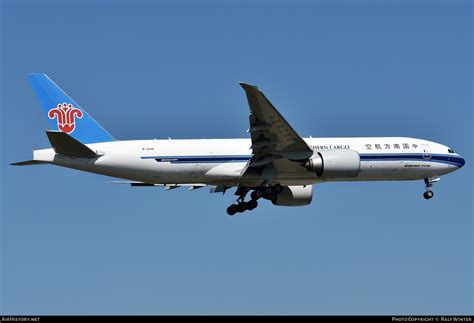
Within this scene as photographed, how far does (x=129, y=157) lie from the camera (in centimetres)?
5238

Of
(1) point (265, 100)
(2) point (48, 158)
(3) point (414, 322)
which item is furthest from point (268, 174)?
(3) point (414, 322)

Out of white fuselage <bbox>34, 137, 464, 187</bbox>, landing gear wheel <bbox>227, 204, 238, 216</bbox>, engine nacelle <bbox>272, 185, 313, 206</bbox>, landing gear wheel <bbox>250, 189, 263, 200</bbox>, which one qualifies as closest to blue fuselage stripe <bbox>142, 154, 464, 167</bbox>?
white fuselage <bbox>34, 137, 464, 187</bbox>

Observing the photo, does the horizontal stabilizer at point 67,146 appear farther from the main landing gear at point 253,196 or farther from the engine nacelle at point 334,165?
the engine nacelle at point 334,165

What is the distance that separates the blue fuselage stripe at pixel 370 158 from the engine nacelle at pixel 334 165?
2.93 meters

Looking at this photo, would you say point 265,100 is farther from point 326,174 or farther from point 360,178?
point 360,178

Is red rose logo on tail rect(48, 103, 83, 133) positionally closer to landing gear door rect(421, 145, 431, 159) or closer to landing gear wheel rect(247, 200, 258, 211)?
landing gear wheel rect(247, 200, 258, 211)

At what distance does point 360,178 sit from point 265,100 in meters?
10.7

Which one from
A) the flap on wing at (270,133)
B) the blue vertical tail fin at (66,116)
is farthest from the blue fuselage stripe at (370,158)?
the blue vertical tail fin at (66,116)

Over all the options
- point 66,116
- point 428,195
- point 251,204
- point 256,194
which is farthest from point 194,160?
point 428,195

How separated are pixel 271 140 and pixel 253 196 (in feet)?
18.3

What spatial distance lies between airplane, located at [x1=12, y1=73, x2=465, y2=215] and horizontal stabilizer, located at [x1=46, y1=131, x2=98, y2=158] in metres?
0.05

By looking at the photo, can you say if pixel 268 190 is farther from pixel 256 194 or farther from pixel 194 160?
pixel 194 160

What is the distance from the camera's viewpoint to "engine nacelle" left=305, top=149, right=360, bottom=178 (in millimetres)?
50969

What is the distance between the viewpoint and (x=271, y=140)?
5012cm
